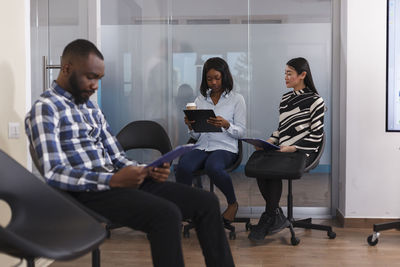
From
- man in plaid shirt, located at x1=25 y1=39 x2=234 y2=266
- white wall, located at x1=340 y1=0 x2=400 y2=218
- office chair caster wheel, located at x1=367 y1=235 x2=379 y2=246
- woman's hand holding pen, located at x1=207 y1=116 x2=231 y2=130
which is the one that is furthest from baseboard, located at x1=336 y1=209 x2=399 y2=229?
man in plaid shirt, located at x1=25 y1=39 x2=234 y2=266

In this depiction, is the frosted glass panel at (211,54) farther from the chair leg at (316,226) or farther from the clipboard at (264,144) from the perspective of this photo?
the clipboard at (264,144)

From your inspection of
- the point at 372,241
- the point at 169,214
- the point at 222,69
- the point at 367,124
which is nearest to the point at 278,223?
the point at 372,241

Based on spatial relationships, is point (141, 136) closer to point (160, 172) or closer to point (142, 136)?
point (142, 136)

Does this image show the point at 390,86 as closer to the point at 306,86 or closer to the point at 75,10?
the point at 306,86

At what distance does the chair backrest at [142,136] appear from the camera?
→ 374 cm

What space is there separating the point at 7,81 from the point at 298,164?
198 centimetres

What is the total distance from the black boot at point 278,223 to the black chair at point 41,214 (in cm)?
201

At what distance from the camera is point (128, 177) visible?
6.58 ft

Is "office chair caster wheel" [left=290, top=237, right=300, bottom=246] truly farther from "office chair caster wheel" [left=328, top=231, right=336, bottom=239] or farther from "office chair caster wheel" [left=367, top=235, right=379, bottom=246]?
"office chair caster wheel" [left=367, top=235, right=379, bottom=246]

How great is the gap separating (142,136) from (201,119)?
0.47 metres

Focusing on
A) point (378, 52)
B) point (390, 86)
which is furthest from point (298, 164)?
point (378, 52)

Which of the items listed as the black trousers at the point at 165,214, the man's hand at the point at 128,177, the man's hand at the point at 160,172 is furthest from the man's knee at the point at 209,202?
the man's hand at the point at 128,177

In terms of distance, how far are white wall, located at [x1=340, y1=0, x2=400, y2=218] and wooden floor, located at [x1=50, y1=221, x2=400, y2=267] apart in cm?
27

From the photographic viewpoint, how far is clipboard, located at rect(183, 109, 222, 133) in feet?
11.8
